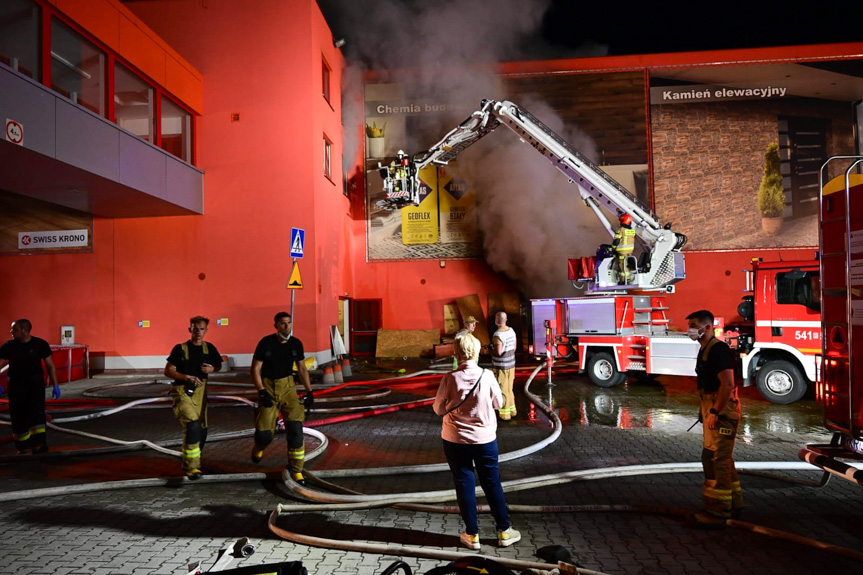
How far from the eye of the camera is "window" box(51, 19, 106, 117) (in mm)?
11211

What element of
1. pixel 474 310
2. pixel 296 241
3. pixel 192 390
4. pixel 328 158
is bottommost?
pixel 192 390

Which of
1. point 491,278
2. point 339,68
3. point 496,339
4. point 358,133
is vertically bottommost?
point 496,339

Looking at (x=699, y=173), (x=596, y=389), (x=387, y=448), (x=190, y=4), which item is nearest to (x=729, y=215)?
(x=699, y=173)

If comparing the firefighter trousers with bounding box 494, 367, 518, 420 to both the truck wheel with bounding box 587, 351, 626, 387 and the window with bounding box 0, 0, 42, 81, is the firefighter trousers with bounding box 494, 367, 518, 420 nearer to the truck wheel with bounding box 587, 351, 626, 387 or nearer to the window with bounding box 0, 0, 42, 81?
the truck wheel with bounding box 587, 351, 626, 387

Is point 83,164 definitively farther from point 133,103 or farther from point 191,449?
point 191,449

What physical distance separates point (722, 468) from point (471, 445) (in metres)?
1.95

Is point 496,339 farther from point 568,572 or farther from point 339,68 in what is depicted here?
point 339,68

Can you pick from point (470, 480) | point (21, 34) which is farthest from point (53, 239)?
point (470, 480)

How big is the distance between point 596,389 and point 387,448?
5896 mm

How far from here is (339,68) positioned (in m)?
19.0

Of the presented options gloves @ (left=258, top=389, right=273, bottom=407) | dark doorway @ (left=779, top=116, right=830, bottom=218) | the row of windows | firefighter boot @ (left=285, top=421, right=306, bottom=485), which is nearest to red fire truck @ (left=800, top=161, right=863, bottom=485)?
firefighter boot @ (left=285, top=421, right=306, bottom=485)

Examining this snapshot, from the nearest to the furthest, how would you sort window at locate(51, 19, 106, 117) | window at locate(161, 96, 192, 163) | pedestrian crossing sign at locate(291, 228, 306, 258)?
pedestrian crossing sign at locate(291, 228, 306, 258) → window at locate(51, 19, 106, 117) → window at locate(161, 96, 192, 163)

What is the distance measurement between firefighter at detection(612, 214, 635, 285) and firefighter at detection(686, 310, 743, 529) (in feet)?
24.6

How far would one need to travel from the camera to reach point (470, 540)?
11.8 feet
